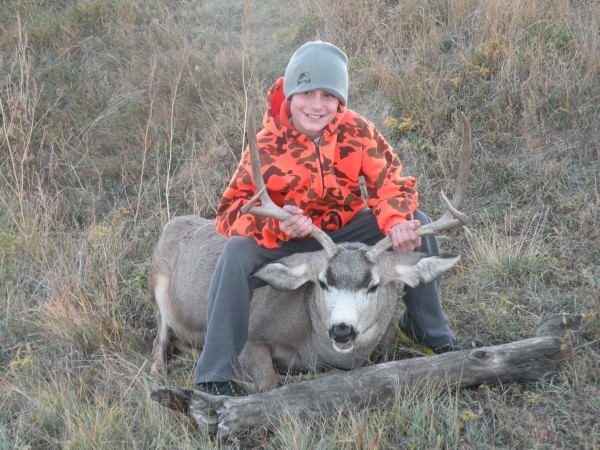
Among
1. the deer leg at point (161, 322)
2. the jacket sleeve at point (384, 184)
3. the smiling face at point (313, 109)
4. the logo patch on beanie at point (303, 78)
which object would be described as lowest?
the deer leg at point (161, 322)

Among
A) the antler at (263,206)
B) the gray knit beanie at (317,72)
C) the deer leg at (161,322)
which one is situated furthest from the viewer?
the deer leg at (161,322)

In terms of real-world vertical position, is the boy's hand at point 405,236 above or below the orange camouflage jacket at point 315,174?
below

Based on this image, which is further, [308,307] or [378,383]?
[308,307]

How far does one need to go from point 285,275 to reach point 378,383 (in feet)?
2.76

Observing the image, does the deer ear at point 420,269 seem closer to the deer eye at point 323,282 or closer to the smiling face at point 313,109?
the deer eye at point 323,282

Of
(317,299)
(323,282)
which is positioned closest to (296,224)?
(323,282)

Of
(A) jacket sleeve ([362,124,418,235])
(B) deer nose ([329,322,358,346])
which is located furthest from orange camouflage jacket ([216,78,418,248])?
(B) deer nose ([329,322,358,346])

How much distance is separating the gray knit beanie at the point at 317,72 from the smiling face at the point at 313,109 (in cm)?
4

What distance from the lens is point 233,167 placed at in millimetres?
7164

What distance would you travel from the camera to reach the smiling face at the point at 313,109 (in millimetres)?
4551

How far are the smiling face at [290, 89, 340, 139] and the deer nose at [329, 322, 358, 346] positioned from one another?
1.09 meters

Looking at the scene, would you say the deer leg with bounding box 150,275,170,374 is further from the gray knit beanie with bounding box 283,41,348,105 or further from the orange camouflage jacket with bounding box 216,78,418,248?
the gray knit beanie with bounding box 283,41,348,105

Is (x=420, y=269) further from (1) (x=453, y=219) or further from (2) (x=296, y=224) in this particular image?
(2) (x=296, y=224)

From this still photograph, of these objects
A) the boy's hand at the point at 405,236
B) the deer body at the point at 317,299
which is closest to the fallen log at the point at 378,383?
the deer body at the point at 317,299
